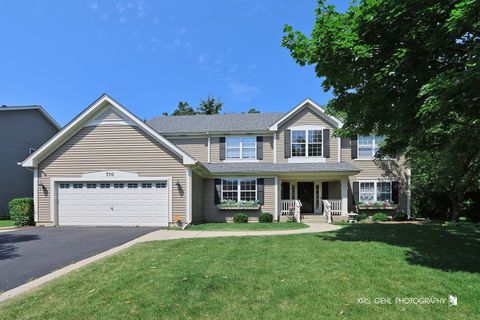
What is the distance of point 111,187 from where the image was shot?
14.5 metres

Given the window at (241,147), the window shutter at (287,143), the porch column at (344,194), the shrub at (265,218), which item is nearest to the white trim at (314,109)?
the window shutter at (287,143)

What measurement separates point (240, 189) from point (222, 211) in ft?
5.52

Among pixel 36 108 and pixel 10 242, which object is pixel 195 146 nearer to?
pixel 10 242

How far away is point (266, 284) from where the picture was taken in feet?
17.0

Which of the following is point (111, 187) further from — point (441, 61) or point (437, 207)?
point (437, 207)

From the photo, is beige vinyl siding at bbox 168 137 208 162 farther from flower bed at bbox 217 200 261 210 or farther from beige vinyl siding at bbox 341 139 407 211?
beige vinyl siding at bbox 341 139 407 211

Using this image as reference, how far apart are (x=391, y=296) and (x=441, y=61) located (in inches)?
261

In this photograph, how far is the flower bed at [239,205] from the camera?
16859 mm

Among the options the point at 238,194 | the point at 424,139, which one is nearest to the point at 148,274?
the point at 424,139

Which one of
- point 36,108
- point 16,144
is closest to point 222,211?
point 16,144

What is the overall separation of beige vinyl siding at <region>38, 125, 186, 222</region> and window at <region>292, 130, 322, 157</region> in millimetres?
7541

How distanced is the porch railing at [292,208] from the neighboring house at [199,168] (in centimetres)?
8

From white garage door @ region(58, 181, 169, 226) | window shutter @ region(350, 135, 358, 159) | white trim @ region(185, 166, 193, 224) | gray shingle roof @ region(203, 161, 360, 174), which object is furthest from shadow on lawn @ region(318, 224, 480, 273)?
white garage door @ region(58, 181, 169, 226)

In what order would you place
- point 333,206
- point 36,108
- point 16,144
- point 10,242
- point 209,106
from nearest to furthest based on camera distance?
point 10,242 → point 333,206 → point 16,144 → point 36,108 → point 209,106
